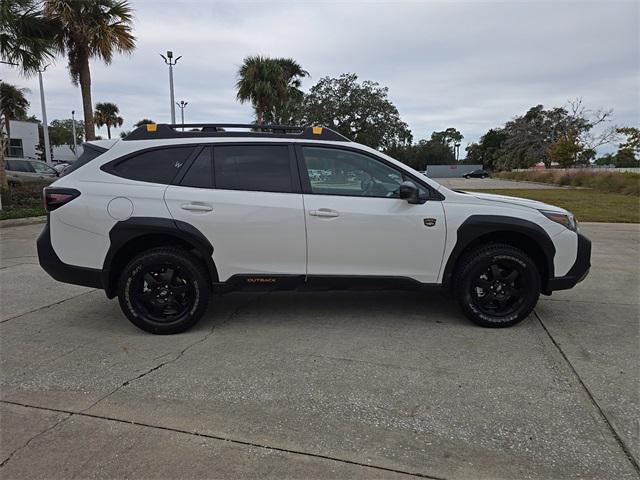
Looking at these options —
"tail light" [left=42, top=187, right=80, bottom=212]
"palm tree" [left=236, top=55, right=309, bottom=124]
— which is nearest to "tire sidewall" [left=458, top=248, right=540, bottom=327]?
"tail light" [left=42, top=187, right=80, bottom=212]

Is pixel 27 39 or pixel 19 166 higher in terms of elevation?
pixel 27 39

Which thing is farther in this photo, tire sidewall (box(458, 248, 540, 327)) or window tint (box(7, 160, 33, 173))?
window tint (box(7, 160, 33, 173))

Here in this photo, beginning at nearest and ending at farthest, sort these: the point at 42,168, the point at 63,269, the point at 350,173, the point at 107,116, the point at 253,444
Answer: the point at 253,444
the point at 63,269
the point at 350,173
the point at 42,168
the point at 107,116

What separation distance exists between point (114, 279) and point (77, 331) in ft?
2.08

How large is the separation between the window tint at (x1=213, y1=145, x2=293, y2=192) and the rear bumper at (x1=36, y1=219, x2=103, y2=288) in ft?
4.48

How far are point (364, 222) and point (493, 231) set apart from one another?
119 cm

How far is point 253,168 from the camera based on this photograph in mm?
4207

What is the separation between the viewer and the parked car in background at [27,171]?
17872 mm

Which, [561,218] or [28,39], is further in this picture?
[28,39]

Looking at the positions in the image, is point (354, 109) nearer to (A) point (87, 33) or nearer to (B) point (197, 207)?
(A) point (87, 33)

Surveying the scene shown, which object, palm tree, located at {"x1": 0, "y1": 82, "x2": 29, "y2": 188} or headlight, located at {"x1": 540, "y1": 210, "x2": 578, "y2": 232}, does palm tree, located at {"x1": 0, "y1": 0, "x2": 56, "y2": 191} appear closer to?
palm tree, located at {"x1": 0, "y1": 82, "x2": 29, "y2": 188}

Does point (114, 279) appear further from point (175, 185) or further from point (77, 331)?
point (175, 185)

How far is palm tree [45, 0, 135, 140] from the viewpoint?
14430mm

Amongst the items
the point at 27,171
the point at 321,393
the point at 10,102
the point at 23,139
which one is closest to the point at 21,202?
the point at 27,171
